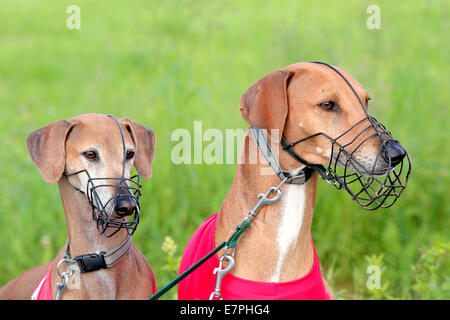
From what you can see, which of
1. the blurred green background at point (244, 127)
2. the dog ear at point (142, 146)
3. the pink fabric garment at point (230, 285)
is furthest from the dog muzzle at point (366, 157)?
the blurred green background at point (244, 127)

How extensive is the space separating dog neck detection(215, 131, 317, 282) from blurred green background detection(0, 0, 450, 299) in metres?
0.99

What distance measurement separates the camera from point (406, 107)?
212 inches

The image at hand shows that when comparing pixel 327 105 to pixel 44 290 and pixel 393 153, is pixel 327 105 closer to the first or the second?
pixel 393 153

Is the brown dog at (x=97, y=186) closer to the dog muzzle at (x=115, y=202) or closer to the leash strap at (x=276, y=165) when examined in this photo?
the dog muzzle at (x=115, y=202)

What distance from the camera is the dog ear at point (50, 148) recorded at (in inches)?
103

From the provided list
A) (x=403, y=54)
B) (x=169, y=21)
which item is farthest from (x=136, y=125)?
(x=403, y=54)

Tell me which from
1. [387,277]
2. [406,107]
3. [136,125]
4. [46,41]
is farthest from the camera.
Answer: [46,41]

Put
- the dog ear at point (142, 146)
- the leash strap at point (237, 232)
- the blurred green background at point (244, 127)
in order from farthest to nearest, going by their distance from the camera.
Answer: the blurred green background at point (244, 127) < the dog ear at point (142, 146) < the leash strap at point (237, 232)

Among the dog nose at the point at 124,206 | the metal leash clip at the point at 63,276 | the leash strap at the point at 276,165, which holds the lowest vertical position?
the metal leash clip at the point at 63,276

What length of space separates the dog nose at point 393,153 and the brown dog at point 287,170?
0.05 m

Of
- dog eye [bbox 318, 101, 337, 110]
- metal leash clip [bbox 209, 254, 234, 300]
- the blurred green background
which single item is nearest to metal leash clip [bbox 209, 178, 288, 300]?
metal leash clip [bbox 209, 254, 234, 300]

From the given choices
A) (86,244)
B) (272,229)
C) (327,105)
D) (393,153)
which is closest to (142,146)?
(86,244)
